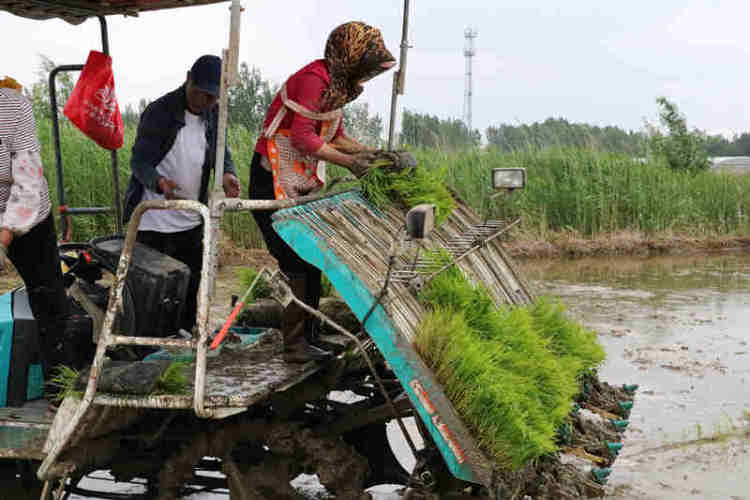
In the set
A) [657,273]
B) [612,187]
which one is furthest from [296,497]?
[612,187]

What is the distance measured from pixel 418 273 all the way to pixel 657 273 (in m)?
10.6

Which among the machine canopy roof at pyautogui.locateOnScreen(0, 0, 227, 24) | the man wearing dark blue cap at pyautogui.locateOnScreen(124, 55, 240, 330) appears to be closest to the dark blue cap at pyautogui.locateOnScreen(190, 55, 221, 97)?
the man wearing dark blue cap at pyautogui.locateOnScreen(124, 55, 240, 330)

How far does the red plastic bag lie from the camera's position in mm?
4961

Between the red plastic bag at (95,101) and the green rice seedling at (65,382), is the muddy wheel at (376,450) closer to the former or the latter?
the green rice seedling at (65,382)

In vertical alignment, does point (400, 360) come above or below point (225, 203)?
below

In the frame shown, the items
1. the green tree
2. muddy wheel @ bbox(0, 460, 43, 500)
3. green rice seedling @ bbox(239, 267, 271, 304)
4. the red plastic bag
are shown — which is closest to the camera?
muddy wheel @ bbox(0, 460, 43, 500)

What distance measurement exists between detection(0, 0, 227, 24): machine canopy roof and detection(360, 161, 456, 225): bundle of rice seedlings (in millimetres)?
1252

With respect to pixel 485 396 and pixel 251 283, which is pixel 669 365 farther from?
pixel 485 396

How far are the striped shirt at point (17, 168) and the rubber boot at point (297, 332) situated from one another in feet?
3.98

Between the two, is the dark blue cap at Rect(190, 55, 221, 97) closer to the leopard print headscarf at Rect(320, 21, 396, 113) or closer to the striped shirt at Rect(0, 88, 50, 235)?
the leopard print headscarf at Rect(320, 21, 396, 113)

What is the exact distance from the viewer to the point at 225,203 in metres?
3.56

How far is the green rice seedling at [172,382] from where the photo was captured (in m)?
3.61

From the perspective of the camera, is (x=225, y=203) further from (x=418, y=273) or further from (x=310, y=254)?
(x=418, y=273)

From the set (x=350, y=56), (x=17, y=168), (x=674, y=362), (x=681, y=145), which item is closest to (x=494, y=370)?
(x=350, y=56)
